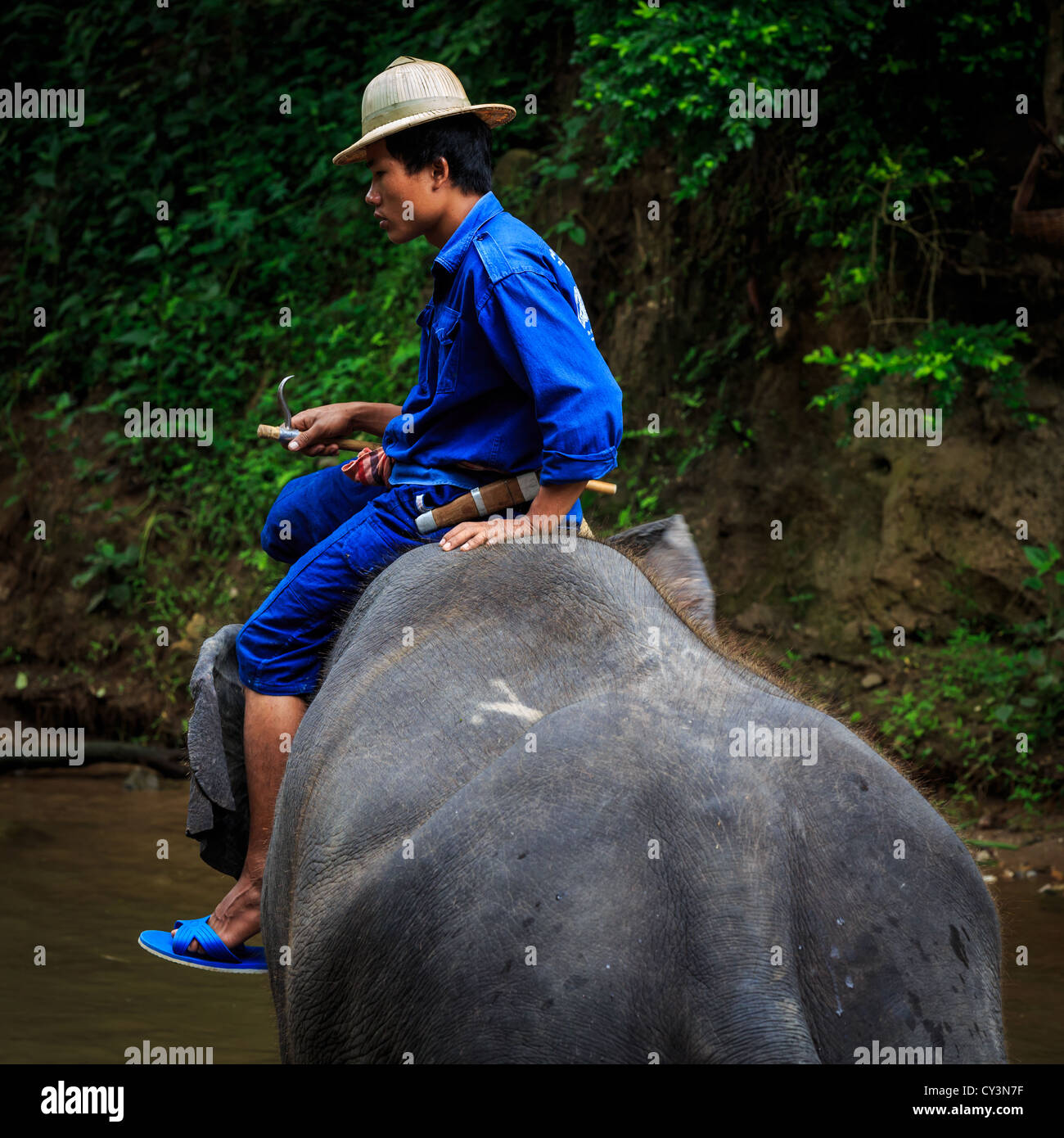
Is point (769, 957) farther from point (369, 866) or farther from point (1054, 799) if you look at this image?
point (1054, 799)

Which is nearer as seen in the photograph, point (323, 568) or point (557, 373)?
point (557, 373)

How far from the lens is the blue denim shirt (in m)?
2.54

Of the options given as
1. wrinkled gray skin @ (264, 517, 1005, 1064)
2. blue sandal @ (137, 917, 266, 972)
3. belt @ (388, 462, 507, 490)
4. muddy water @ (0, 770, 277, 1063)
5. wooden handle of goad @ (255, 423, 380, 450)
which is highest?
wooden handle of goad @ (255, 423, 380, 450)

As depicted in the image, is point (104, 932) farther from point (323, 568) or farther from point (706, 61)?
point (706, 61)

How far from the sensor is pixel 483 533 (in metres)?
2.51

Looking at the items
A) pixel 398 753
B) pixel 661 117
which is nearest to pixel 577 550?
pixel 398 753

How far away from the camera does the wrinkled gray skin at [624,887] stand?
1742 millimetres

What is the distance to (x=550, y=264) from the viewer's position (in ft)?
8.89

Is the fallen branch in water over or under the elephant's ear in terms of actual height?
under

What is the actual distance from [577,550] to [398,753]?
1.65ft

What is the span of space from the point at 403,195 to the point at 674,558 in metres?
0.91

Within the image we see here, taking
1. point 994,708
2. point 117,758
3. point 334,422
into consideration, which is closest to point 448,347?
point 334,422

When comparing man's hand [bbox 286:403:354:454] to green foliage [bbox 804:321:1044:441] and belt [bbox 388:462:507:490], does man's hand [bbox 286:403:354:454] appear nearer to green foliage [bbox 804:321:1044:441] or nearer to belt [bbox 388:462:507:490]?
belt [bbox 388:462:507:490]

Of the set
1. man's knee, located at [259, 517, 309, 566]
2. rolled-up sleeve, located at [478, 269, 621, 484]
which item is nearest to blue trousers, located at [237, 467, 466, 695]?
man's knee, located at [259, 517, 309, 566]
